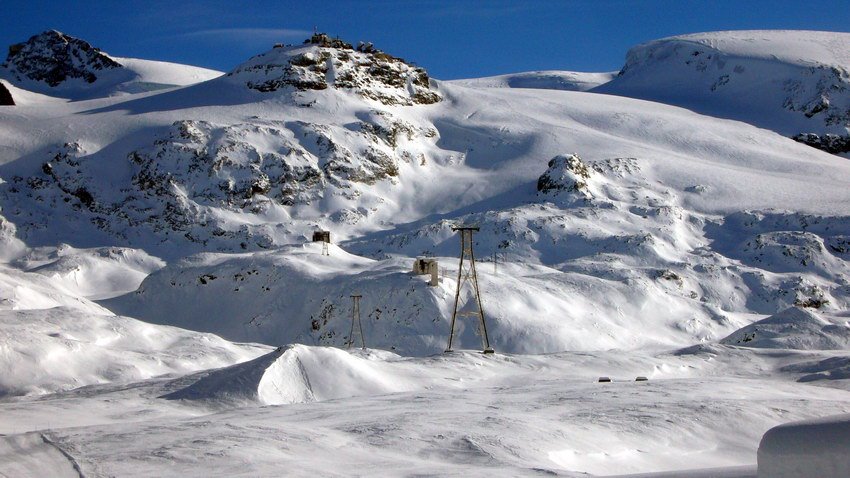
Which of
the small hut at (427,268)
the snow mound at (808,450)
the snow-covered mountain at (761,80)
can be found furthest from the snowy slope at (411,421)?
the snow-covered mountain at (761,80)

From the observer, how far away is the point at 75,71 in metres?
133

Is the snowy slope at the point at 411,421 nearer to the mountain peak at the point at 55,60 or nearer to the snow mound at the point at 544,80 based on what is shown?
the mountain peak at the point at 55,60

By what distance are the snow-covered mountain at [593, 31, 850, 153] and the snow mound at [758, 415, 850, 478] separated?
94.5m

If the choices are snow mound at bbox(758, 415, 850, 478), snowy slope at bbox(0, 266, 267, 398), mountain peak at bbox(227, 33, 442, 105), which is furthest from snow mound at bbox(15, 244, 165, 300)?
snow mound at bbox(758, 415, 850, 478)

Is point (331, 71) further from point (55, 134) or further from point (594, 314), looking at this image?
point (594, 314)

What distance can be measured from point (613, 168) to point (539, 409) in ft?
188

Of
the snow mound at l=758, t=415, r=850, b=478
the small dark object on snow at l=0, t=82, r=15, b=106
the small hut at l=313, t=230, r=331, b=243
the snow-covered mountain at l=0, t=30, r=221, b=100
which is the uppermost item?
the snow-covered mountain at l=0, t=30, r=221, b=100

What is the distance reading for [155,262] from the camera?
71062 millimetres

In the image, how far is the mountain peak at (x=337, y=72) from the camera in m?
95.0

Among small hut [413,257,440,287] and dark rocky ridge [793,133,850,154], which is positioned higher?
dark rocky ridge [793,133,850,154]

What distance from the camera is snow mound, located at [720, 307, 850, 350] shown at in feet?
147

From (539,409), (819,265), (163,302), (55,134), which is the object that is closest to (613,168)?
(819,265)

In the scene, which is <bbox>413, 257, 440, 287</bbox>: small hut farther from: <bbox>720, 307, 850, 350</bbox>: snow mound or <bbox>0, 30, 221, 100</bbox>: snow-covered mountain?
<bbox>0, 30, 221, 100</bbox>: snow-covered mountain

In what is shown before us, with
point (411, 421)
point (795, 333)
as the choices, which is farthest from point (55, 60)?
point (411, 421)
